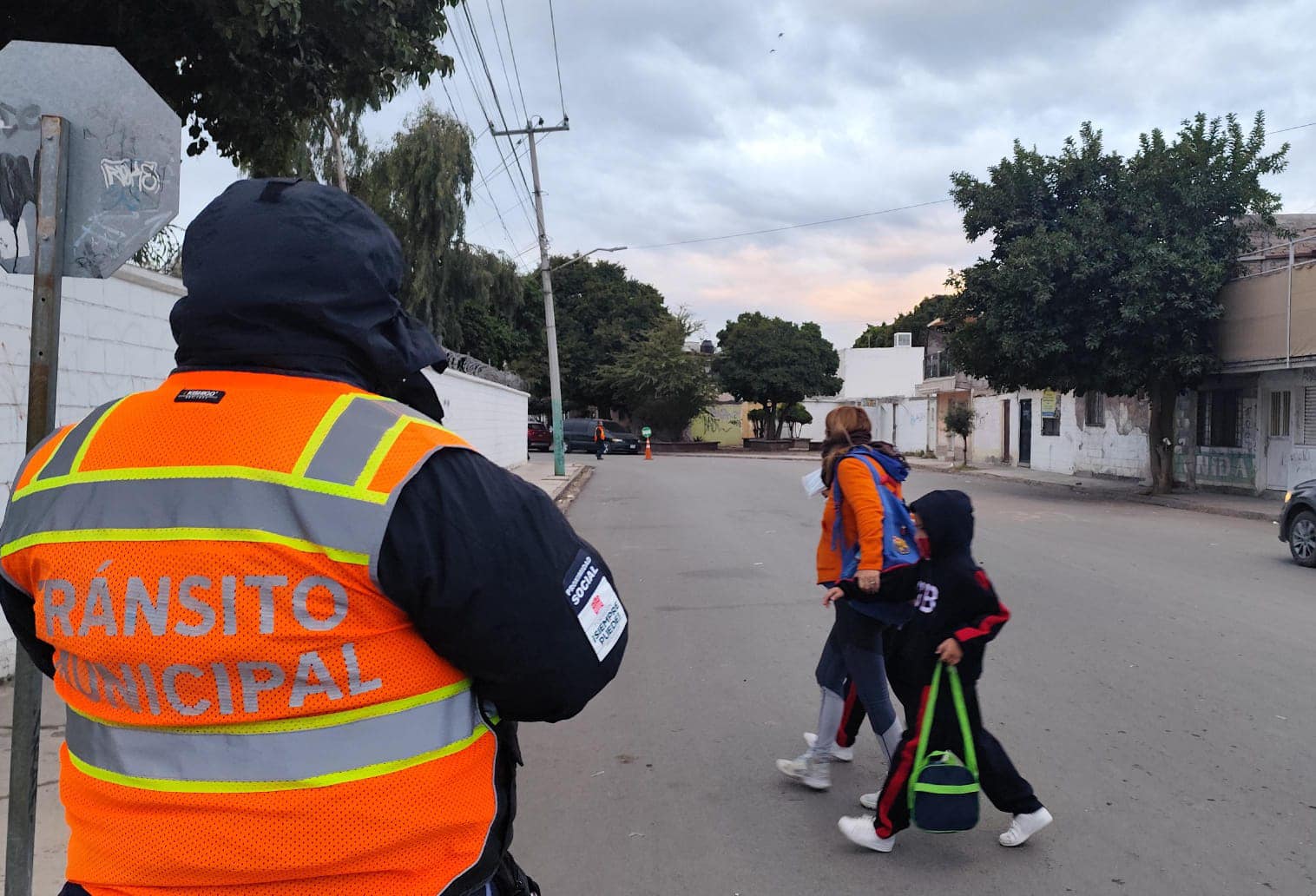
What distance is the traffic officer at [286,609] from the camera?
1.37 meters

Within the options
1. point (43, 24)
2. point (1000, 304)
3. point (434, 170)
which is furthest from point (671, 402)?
point (43, 24)

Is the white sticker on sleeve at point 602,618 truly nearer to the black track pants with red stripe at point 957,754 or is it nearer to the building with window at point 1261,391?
the black track pants with red stripe at point 957,754

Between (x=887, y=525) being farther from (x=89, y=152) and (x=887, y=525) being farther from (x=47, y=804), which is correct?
(x=47, y=804)

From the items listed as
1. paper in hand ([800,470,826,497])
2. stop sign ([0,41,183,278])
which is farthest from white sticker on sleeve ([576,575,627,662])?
paper in hand ([800,470,826,497])

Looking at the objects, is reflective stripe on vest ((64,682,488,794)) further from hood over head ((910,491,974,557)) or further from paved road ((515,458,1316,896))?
hood over head ((910,491,974,557))

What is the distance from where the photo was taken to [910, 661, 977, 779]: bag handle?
12.1ft

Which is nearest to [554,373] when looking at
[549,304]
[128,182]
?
[549,304]

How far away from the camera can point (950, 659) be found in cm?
363

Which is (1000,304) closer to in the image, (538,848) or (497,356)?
(538,848)

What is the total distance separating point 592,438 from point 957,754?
35.5 meters

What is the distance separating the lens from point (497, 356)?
39.2 metres

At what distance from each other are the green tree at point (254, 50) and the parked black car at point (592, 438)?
30.2 metres

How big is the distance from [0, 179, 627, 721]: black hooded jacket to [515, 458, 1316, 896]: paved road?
2.37 m

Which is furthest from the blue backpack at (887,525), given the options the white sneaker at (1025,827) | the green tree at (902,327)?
the green tree at (902,327)
